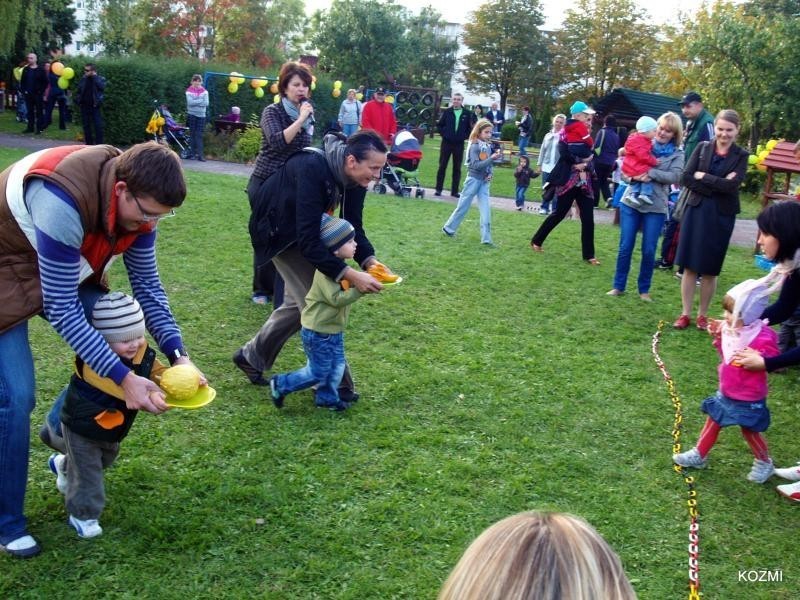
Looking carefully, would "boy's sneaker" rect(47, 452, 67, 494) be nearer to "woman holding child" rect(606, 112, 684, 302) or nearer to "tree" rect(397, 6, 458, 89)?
"woman holding child" rect(606, 112, 684, 302)

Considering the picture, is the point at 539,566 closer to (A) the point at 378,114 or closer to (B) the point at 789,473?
(B) the point at 789,473

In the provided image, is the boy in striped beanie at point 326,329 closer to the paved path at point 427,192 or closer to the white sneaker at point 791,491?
the white sneaker at point 791,491

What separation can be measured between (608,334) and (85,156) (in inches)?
210

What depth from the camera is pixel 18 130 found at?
2188cm

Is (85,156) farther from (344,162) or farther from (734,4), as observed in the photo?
(734,4)

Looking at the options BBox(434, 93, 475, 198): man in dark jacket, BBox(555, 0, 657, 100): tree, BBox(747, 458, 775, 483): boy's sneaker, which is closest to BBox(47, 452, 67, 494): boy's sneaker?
BBox(747, 458, 775, 483): boy's sneaker

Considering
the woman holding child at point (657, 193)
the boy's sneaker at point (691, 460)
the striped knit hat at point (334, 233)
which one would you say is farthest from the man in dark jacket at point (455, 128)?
the boy's sneaker at point (691, 460)

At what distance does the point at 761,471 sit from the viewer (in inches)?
173

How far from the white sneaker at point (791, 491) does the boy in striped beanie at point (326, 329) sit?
8.70 feet

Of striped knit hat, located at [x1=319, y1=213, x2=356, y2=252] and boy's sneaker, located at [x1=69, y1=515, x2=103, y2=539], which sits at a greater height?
striped knit hat, located at [x1=319, y1=213, x2=356, y2=252]

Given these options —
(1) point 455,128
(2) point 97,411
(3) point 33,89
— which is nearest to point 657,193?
(2) point 97,411

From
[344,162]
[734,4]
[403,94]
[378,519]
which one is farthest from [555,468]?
[734,4]

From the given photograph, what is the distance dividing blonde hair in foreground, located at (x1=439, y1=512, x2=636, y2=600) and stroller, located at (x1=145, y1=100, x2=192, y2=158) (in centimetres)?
1775

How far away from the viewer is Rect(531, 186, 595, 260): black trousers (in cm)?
963
